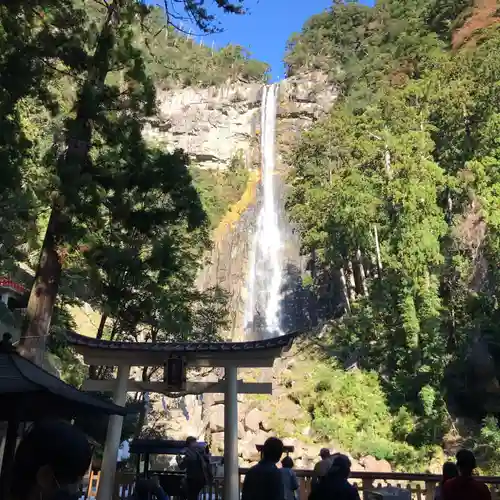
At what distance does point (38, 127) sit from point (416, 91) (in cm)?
1313

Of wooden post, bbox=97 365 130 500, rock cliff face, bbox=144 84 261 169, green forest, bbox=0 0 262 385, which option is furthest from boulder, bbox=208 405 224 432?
rock cliff face, bbox=144 84 261 169

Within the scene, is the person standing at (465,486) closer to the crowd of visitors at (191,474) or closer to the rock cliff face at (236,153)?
the crowd of visitors at (191,474)

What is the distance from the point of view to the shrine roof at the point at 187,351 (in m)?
6.71

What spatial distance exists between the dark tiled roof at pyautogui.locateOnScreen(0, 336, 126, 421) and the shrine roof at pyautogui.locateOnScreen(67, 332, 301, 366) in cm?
292

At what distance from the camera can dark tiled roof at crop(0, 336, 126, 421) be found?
3125 millimetres

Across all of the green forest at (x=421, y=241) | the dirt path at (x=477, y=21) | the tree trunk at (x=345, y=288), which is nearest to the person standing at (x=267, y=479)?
the green forest at (x=421, y=241)

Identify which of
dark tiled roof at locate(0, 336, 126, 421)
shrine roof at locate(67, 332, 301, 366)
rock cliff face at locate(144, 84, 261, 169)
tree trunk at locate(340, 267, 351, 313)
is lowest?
dark tiled roof at locate(0, 336, 126, 421)

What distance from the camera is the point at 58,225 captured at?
19.6ft

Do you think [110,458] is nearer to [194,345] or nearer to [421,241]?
[194,345]

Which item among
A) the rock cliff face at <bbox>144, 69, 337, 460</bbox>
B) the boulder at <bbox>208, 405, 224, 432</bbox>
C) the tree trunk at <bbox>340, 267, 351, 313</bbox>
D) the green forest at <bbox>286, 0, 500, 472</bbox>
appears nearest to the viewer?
the green forest at <bbox>286, 0, 500, 472</bbox>

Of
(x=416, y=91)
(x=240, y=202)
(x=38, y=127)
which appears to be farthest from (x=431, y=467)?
(x=240, y=202)

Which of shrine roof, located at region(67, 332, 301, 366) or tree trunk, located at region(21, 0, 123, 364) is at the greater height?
tree trunk, located at region(21, 0, 123, 364)

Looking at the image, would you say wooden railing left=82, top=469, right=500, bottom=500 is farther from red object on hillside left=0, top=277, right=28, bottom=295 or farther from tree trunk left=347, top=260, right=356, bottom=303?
tree trunk left=347, top=260, right=356, bottom=303

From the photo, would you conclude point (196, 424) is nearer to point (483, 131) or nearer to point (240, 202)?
point (483, 131)
